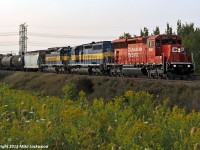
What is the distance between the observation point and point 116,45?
3381 cm

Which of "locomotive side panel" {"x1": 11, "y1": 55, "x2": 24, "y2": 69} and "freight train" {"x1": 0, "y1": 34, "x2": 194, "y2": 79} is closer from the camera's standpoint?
"freight train" {"x1": 0, "y1": 34, "x2": 194, "y2": 79}

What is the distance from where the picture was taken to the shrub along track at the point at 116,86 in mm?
19000

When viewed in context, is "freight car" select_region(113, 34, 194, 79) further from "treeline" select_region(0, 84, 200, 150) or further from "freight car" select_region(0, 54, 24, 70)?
"freight car" select_region(0, 54, 24, 70)

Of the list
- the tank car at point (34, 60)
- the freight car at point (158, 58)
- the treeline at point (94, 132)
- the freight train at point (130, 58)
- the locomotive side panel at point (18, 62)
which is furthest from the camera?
the locomotive side panel at point (18, 62)

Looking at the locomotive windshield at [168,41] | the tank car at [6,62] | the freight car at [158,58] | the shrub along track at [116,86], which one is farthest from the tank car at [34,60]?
the locomotive windshield at [168,41]

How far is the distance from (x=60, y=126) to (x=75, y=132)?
1.98 ft

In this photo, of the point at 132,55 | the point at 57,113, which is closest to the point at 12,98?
the point at 57,113

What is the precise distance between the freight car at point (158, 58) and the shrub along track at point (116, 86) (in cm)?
180

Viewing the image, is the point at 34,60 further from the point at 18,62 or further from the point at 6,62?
the point at 6,62

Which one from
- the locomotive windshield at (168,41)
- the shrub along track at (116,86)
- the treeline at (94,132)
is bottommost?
the shrub along track at (116,86)

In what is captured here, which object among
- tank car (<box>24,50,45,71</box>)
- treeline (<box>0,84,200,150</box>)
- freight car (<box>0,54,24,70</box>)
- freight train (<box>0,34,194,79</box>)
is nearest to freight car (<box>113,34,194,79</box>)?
freight train (<box>0,34,194,79</box>)

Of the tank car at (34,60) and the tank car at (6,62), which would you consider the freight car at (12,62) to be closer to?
the tank car at (6,62)

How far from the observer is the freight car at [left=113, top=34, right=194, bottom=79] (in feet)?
84.9

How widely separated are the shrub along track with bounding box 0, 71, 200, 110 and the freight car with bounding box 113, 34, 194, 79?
1.80m
